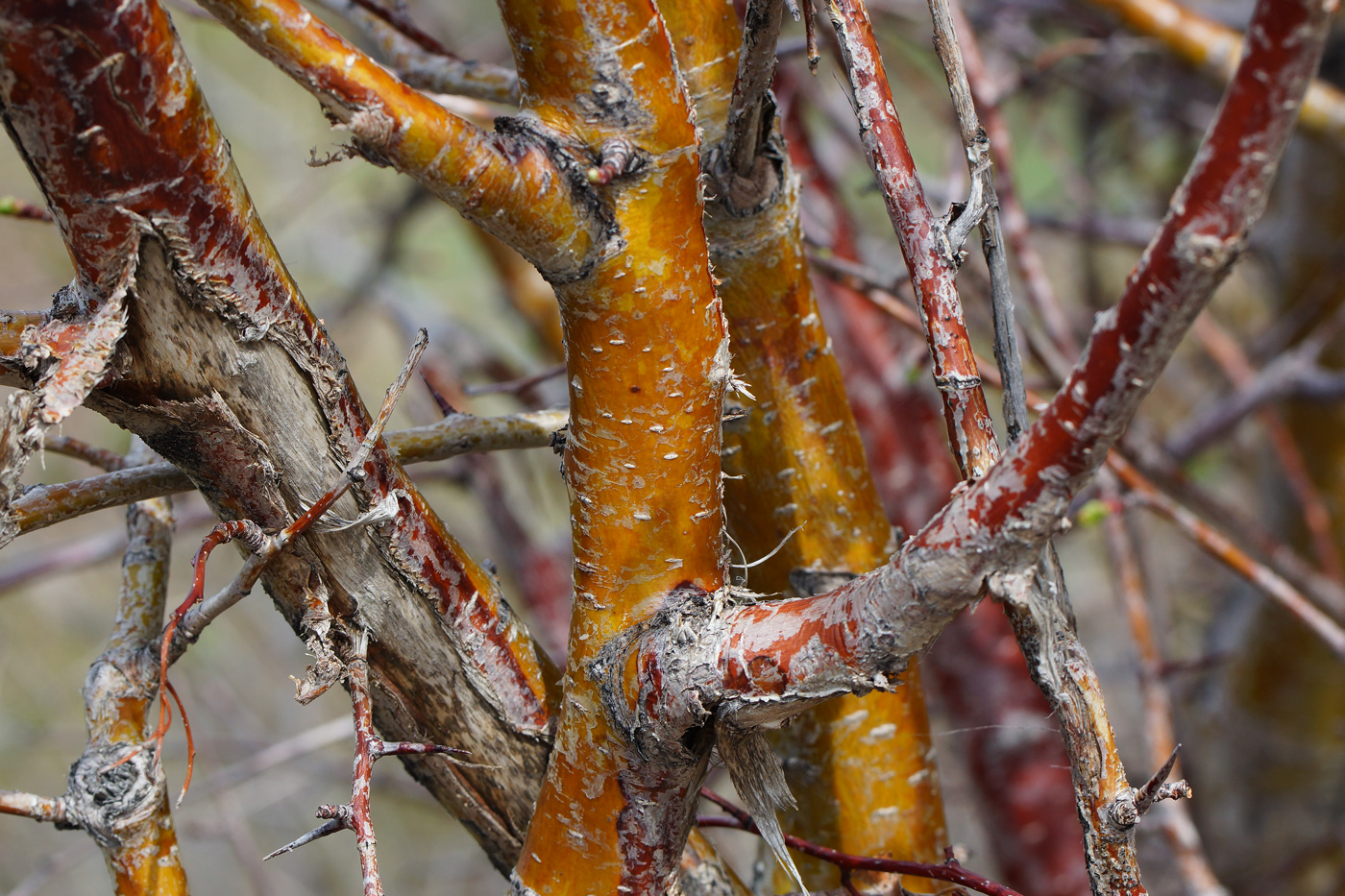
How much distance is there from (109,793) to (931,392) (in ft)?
6.18

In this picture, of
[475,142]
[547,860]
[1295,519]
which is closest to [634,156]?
[475,142]

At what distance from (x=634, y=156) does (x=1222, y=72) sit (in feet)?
4.52

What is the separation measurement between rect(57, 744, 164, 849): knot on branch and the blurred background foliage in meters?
0.49

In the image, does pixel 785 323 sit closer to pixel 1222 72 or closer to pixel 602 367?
pixel 602 367

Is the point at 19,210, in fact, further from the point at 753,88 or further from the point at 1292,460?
the point at 1292,460

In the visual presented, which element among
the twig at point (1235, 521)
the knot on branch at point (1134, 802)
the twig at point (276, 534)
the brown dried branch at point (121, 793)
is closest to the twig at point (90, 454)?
the brown dried branch at point (121, 793)

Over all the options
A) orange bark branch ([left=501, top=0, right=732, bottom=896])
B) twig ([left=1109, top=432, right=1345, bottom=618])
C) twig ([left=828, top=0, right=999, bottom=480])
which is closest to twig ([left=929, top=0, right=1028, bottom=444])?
twig ([left=828, top=0, right=999, bottom=480])

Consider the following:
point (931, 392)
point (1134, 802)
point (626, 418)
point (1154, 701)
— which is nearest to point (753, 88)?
point (626, 418)

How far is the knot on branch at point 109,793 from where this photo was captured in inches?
23.0

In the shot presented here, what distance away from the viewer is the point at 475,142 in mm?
448

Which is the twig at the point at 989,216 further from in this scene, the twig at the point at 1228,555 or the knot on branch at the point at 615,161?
the twig at the point at 1228,555

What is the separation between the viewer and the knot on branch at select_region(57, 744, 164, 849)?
23.0 inches

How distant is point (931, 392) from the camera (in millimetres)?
2143

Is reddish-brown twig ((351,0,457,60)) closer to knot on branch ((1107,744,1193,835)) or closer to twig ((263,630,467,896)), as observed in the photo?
twig ((263,630,467,896))
